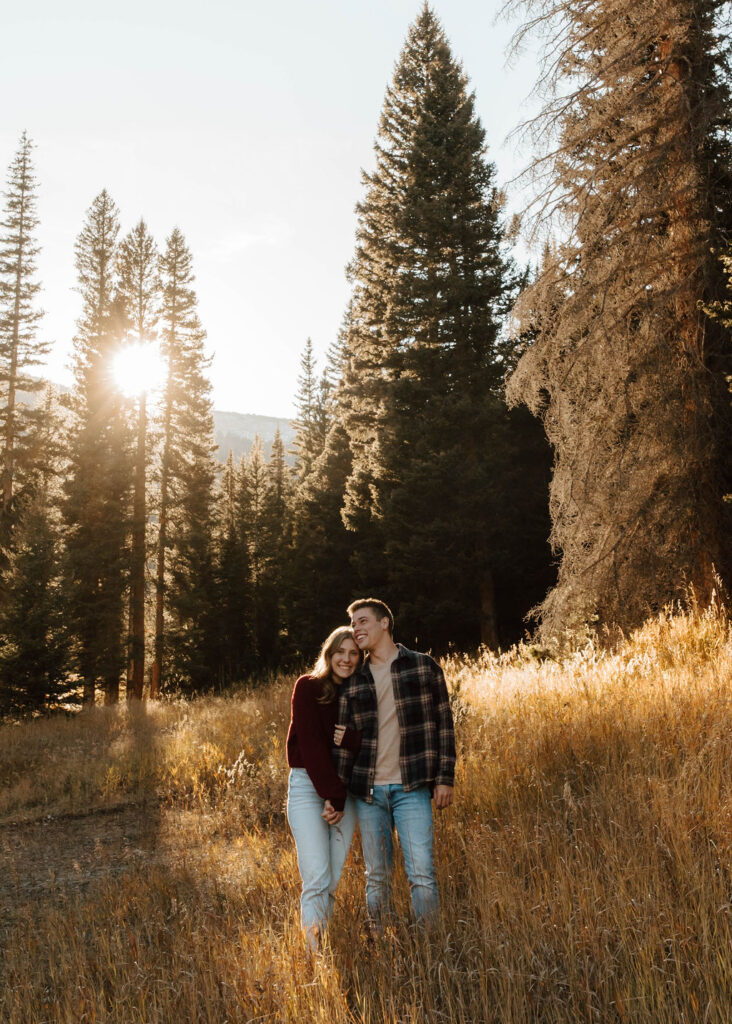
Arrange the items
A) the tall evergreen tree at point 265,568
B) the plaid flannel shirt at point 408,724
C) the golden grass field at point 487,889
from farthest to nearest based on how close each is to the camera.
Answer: the tall evergreen tree at point 265,568
the plaid flannel shirt at point 408,724
the golden grass field at point 487,889

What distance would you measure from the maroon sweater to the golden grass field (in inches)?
26.7

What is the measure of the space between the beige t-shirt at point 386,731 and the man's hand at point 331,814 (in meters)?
0.29

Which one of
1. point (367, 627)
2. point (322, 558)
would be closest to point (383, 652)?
point (367, 627)

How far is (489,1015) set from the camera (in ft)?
8.49

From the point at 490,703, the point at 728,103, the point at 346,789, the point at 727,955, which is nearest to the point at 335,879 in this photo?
the point at 346,789

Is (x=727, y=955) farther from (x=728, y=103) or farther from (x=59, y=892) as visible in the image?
(x=728, y=103)

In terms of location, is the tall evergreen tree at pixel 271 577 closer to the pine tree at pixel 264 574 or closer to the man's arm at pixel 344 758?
the pine tree at pixel 264 574

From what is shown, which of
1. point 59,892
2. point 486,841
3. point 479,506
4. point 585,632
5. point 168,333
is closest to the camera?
point 486,841

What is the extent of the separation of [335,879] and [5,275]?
96.6ft

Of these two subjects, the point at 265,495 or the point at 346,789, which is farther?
the point at 265,495

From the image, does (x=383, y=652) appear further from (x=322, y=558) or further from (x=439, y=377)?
(x=322, y=558)

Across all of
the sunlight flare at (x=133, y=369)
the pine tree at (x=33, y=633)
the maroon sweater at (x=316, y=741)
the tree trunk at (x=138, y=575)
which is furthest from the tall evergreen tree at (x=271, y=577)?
the maroon sweater at (x=316, y=741)

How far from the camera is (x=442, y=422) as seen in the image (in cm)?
1938

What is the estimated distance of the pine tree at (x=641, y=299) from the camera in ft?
28.5
